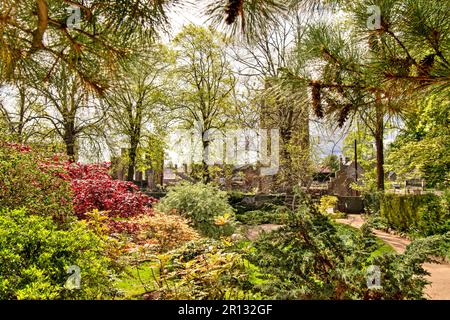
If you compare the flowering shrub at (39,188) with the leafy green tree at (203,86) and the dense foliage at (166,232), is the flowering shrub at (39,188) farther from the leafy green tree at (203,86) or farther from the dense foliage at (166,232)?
the leafy green tree at (203,86)

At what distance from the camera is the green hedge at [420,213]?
6.78m

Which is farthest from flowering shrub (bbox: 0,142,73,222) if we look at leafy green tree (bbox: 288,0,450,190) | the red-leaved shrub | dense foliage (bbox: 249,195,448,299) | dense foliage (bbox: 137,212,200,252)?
leafy green tree (bbox: 288,0,450,190)

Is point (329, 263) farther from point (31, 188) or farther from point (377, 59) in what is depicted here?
point (31, 188)

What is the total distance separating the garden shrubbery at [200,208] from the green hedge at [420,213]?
3.33 m

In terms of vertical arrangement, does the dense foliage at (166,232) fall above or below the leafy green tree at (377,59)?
below

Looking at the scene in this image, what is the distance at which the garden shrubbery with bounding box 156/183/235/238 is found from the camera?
22.6 feet

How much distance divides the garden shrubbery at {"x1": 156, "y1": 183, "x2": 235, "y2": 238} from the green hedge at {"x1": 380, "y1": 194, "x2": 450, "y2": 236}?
10.9 ft

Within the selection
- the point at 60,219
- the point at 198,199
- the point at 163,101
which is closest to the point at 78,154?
the point at 163,101

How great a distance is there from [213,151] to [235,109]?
234 centimetres

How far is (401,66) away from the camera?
2.62 meters

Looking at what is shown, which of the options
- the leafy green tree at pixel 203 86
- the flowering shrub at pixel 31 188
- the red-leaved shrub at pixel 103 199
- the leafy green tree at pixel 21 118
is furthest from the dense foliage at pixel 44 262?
the leafy green tree at pixel 203 86

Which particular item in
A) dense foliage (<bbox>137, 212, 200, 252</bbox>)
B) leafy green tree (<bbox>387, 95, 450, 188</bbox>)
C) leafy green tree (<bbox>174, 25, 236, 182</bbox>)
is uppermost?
leafy green tree (<bbox>174, 25, 236, 182</bbox>)

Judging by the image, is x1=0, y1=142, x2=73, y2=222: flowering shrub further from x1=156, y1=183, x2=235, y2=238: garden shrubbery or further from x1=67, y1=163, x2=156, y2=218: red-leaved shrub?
x1=156, y1=183, x2=235, y2=238: garden shrubbery

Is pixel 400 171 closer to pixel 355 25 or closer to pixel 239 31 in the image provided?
pixel 355 25
